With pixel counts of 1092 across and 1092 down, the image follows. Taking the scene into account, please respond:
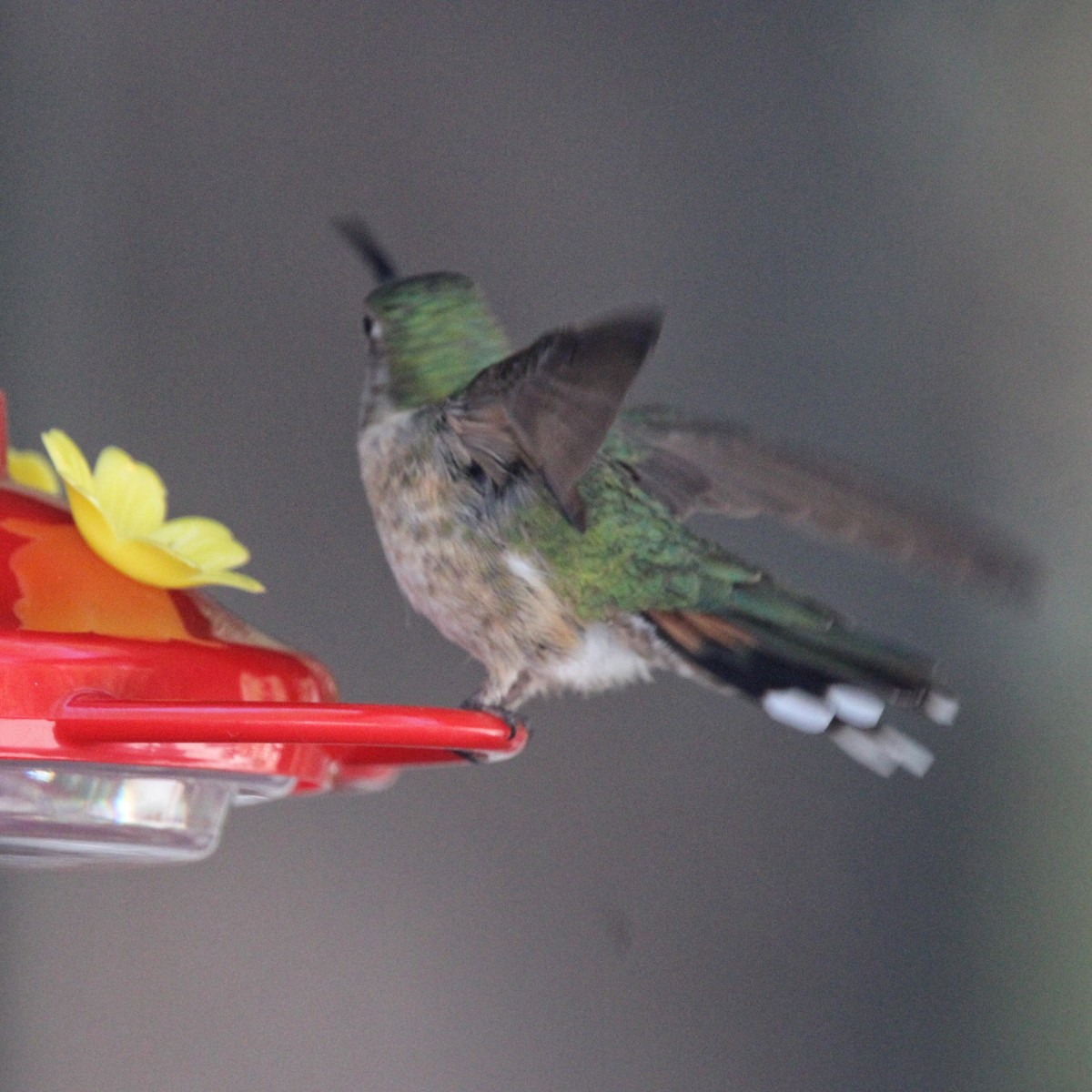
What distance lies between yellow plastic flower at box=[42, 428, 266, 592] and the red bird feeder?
0.07 ft

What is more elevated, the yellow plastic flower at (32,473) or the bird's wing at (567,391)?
the bird's wing at (567,391)

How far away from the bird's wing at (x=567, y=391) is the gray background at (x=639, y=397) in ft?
5.12

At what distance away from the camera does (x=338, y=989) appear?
3053 mm

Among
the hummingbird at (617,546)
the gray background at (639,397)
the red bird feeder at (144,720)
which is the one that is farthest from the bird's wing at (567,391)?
the gray background at (639,397)

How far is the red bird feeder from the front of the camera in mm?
1049

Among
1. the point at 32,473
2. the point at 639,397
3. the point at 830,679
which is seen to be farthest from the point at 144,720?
the point at 639,397

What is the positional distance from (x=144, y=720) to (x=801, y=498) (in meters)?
1.01

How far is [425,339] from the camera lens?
6.52ft

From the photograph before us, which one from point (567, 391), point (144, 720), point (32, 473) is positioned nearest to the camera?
point (144, 720)

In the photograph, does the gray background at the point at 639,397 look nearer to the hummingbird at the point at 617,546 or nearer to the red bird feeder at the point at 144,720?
the hummingbird at the point at 617,546

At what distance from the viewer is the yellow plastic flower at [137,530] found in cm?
132

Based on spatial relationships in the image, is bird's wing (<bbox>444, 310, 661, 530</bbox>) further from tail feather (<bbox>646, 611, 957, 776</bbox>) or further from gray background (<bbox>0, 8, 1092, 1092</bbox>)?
gray background (<bbox>0, 8, 1092, 1092</bbox>)

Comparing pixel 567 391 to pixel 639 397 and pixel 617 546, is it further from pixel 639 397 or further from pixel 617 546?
pixel 639 397

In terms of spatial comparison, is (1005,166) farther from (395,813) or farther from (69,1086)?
(69,1086)
